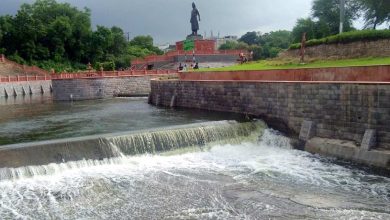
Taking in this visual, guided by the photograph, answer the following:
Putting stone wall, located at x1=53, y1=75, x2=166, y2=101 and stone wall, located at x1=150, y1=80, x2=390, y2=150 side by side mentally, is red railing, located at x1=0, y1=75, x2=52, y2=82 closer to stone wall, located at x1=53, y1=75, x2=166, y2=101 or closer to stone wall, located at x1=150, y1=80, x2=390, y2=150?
stone wall, located at x1=53, y1=75, x2=166, y2=101

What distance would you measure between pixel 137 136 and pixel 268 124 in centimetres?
590

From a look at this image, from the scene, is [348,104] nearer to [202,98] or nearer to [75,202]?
[75,202]

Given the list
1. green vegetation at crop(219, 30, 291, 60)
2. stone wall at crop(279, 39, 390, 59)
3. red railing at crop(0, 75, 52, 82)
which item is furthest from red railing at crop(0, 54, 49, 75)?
stone wall at crop(279, 39, 390, 59)

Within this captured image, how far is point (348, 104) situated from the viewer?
45.3 feet

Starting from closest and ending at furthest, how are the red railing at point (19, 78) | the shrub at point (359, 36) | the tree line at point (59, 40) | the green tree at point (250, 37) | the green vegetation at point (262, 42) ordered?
the shrub at point (359, 36) → the red railing at point (19, 78) → the tree line at point (59, 40) → the green vegetation at point (262, 42) → the green tree at point (250, 37)

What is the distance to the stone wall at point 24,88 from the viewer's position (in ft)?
138

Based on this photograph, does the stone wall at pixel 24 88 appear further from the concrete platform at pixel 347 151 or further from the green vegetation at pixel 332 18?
the concrete platform at pixel 347 151

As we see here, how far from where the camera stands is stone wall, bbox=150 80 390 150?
12.9 metres

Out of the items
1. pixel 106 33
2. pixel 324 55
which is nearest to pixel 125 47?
pixel 106 33

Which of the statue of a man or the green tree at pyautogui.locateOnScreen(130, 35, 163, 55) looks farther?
the green tree at pyautogui.locateOnScreen(130, 35, 163, 55)

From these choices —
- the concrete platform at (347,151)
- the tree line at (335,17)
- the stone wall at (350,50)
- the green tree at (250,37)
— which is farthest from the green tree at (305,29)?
the green tree at (250,37)

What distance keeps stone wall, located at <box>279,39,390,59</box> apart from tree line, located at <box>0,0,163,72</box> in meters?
30.8

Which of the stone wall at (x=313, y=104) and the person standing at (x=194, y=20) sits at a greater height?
the person standing at (x=194, y=20)

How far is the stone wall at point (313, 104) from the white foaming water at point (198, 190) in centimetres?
146
